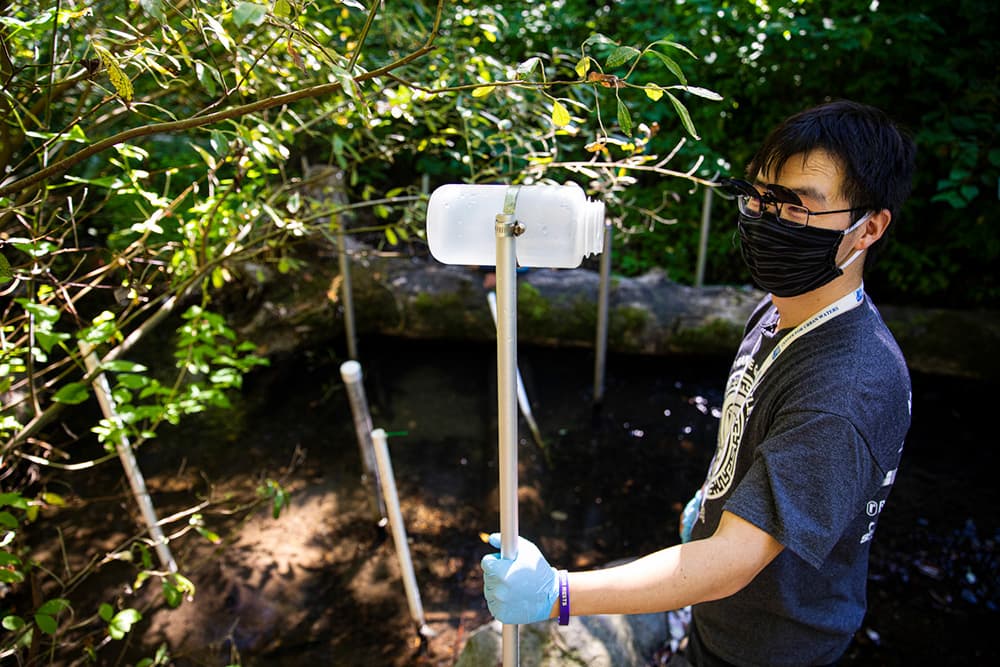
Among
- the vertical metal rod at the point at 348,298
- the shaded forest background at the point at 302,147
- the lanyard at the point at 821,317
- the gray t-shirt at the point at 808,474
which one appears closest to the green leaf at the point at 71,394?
the shaded forest background at the point at 302,147

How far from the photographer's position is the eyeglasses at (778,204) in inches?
52.3

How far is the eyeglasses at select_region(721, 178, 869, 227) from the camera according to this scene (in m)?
1.33

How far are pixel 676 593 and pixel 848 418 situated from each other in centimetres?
44

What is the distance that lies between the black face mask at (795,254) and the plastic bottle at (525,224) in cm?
47

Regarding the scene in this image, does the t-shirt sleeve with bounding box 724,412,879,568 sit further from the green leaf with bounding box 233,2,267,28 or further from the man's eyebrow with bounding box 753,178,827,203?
the green leaf with bounding box 233,2,267,28

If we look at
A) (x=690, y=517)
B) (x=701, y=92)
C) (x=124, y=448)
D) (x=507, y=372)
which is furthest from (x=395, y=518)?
(x=701, y=92)

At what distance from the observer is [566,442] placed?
4.11 m

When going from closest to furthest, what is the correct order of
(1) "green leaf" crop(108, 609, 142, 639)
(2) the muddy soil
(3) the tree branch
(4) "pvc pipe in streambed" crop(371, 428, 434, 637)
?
(3) the tree branch
(1) "green leaf" crop(108, 609, 142, 639)
(4) "pvc pipe in streambed" crop(371, 428, 434, 637)
(2) the muddy soil

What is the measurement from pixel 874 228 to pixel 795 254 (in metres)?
0.18

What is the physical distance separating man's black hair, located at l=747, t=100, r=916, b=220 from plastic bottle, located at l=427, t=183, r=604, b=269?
508 millimetres

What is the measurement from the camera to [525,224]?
3.66 ft

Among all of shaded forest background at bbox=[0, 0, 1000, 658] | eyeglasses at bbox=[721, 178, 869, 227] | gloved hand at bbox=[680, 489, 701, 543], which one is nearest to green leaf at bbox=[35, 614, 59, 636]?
shaded forest background at bbox=[0, 0, 1000, 658]

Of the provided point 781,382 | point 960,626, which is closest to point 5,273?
point 781,382

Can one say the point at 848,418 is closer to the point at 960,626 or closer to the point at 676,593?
the point at 676,593
